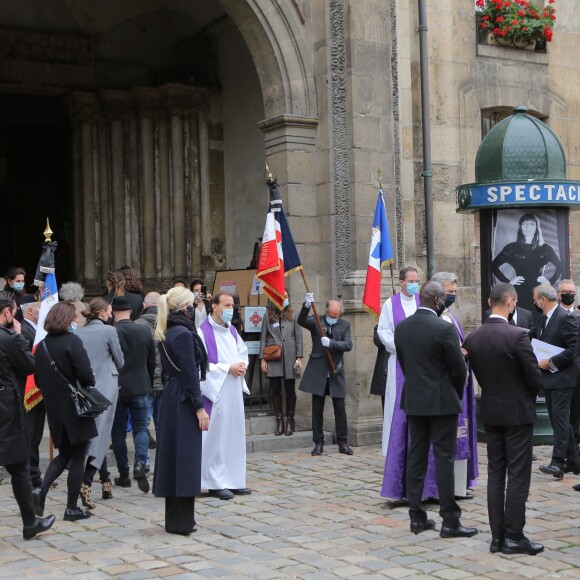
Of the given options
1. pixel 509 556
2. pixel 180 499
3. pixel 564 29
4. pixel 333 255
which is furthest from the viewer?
pixel 564 29

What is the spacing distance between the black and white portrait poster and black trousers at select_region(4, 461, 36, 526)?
6.20 metres

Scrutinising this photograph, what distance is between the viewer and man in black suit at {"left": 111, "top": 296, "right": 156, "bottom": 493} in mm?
9789

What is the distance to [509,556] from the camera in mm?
7074

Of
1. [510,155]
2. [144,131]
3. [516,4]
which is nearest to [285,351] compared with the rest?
[510,155]

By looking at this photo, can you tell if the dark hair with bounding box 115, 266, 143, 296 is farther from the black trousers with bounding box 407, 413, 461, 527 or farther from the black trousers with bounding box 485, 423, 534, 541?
the black trousers with bounding box 485, 423, 534, 541

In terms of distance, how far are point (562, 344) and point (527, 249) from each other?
6.10 ft

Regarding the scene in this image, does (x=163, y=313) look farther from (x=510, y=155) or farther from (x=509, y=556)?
(x=510, y=155)

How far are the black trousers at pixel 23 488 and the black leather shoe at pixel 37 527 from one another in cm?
4

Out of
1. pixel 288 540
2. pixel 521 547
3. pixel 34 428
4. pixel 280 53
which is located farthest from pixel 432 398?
pixel 280 53

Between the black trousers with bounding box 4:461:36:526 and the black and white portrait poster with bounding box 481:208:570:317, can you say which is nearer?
the black trousers with bounding box 4:461:36:526

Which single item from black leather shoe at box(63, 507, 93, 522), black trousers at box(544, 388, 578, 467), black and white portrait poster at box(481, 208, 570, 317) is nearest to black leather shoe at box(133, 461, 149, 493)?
black leather shoe at box(63, 507, 93, 522)

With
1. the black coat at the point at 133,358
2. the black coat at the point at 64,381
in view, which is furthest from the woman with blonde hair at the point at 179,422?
the black coat at the point at 133,358

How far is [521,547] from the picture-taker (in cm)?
708

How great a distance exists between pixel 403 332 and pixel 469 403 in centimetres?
138
